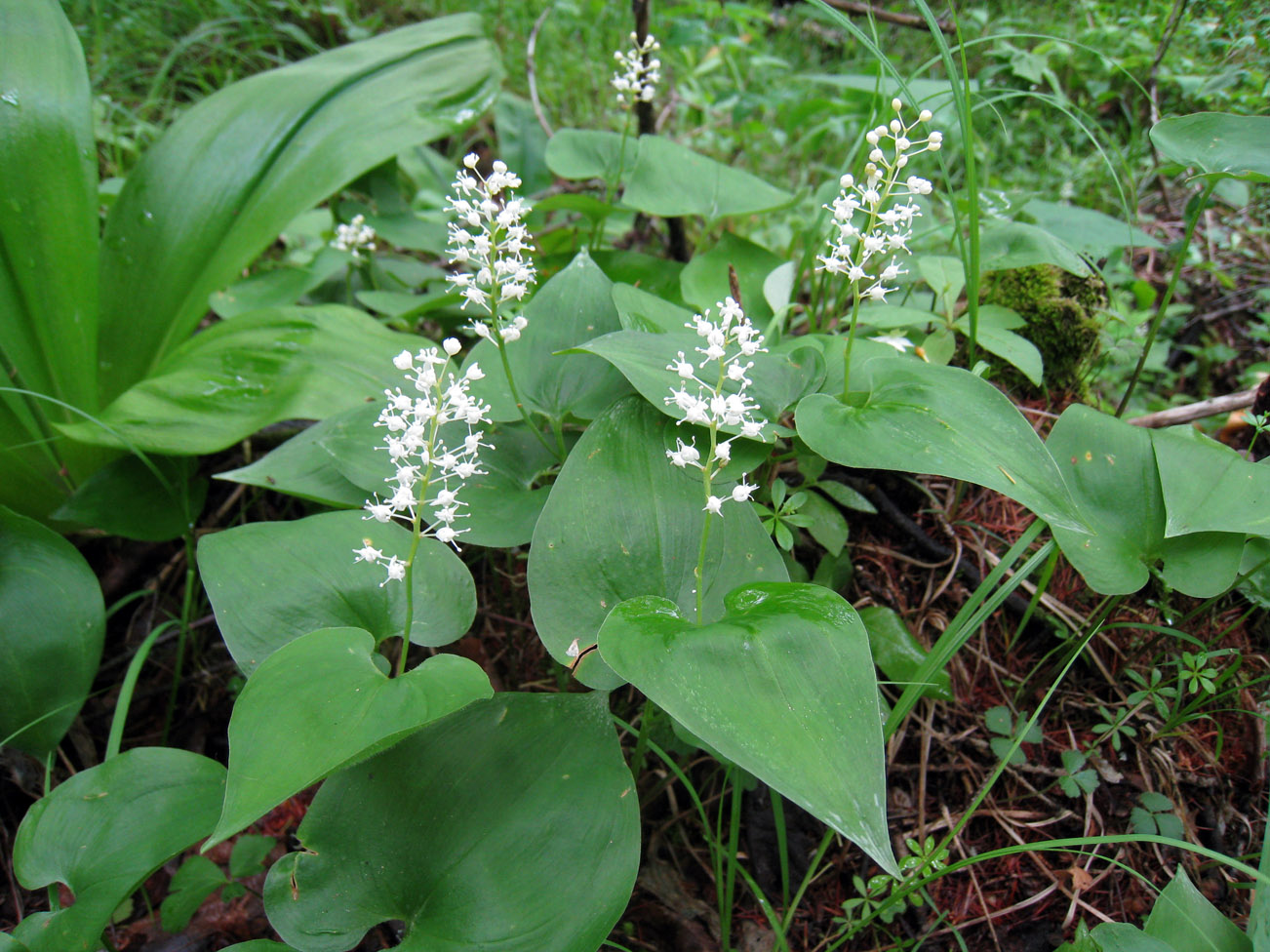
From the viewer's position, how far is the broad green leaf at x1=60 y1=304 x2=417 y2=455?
1.77m

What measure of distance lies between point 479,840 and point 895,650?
39.4 inches

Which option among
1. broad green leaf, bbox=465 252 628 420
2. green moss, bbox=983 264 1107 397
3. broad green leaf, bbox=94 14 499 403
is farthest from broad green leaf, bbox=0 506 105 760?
green moss, bbox=983 264 1107 397

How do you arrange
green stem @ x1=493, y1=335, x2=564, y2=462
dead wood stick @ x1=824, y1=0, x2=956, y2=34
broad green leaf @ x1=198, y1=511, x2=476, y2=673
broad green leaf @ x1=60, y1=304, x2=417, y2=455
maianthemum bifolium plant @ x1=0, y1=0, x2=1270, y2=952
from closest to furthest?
maianthemum bifolium plant @ x1=0, y1=0, x2=1270, y2=952 < broad green leaf @ x1=198, y1=511, x2=476, y2=673 < green stem @ x1=493, y1=335, x2=564, y2=462 < broad green leaf @ x1=60, y1=304, x2=417, y2=455 < dead wood stick @ x1=824, y1=0, x2=956, y2=34

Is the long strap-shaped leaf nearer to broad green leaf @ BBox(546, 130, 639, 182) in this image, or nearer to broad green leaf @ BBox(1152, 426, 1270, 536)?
broad green leaf @ BBox(546, 130, 639, 182)

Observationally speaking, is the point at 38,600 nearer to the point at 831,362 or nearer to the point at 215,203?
the point at 215,203

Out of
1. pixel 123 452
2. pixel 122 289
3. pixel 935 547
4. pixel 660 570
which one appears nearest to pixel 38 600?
pixel 123 452

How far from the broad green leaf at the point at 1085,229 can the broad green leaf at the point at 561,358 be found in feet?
4.99

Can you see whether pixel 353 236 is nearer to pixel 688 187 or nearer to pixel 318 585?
pixel 688 187

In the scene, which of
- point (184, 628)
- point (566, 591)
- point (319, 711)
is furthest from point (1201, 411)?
point (184, 628)

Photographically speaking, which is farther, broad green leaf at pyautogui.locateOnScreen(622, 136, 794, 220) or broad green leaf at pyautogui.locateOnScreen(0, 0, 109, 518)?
broad green leaf at pyautogui.locateOnScreen(622, 136, 794, 220)

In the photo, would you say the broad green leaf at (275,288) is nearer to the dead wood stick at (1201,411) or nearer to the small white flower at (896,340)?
the small white flower at (896,340)

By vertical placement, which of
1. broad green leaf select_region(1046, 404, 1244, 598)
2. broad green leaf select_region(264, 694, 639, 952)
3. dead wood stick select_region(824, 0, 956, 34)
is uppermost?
dead wood stick select_region(824, 0, 956, 34)

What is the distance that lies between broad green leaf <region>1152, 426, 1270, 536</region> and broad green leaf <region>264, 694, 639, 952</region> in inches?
48.8

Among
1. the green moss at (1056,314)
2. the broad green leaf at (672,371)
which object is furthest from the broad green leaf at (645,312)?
the green moss at (1056,314)
